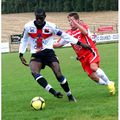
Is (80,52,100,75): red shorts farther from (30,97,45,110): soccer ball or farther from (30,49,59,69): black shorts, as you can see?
(30,97,45,110): soccer ball

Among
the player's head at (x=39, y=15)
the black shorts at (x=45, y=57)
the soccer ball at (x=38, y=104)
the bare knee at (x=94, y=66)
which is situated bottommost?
the soccer ball at (x=38, y=104)

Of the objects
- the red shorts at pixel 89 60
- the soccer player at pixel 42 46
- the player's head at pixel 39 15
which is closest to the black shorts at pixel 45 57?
the soccer player at pixel 42 46

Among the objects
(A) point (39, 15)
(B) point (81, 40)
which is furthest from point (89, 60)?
(A) point (39, 15)

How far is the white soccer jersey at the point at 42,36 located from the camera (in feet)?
32.6

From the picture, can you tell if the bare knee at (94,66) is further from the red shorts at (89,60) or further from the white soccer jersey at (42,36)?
the white soccer jersey at (42,36)

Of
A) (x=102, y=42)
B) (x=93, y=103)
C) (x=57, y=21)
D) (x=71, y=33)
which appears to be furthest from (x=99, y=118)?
(x=57, y=21)

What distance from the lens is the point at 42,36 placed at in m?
10.0

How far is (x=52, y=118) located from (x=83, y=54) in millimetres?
3224

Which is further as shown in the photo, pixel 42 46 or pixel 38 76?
pixel 42 46

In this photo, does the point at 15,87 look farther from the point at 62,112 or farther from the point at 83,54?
the point at 62,112

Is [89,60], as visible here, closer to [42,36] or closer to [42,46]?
[42,46]

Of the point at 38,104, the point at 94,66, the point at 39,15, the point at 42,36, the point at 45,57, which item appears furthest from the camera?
the point at 94,66

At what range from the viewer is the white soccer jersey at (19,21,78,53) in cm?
995

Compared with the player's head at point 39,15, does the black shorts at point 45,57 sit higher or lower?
lower
